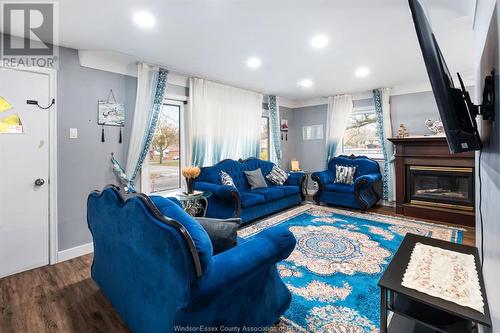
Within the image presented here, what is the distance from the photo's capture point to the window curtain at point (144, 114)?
3361 millimetres

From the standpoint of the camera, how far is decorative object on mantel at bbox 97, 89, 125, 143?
3.12m

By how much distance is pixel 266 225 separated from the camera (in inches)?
151

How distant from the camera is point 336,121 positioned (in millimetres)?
5664

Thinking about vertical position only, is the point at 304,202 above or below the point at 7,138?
below

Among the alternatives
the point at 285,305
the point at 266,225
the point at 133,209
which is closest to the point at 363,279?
the point at 285,305

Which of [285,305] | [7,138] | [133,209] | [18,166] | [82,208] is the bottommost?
[285,305]

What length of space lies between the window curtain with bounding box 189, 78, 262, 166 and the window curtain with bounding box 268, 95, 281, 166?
40cm

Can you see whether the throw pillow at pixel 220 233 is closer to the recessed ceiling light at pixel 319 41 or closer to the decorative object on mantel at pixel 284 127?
the recessed ceiling light at pixel 319 41

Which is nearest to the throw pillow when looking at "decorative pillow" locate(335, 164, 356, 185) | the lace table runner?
the lace table runner

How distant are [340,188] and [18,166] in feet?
15.6

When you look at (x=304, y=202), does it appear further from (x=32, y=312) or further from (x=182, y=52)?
(x=32, y=312)

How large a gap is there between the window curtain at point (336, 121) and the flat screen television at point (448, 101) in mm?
4420

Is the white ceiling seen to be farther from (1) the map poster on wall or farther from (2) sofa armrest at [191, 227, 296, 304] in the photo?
(2) sofa armrest at [191, 227, 296, 304]

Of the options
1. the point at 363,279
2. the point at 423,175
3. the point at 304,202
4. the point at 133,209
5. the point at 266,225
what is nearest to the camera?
the point at 133,209
